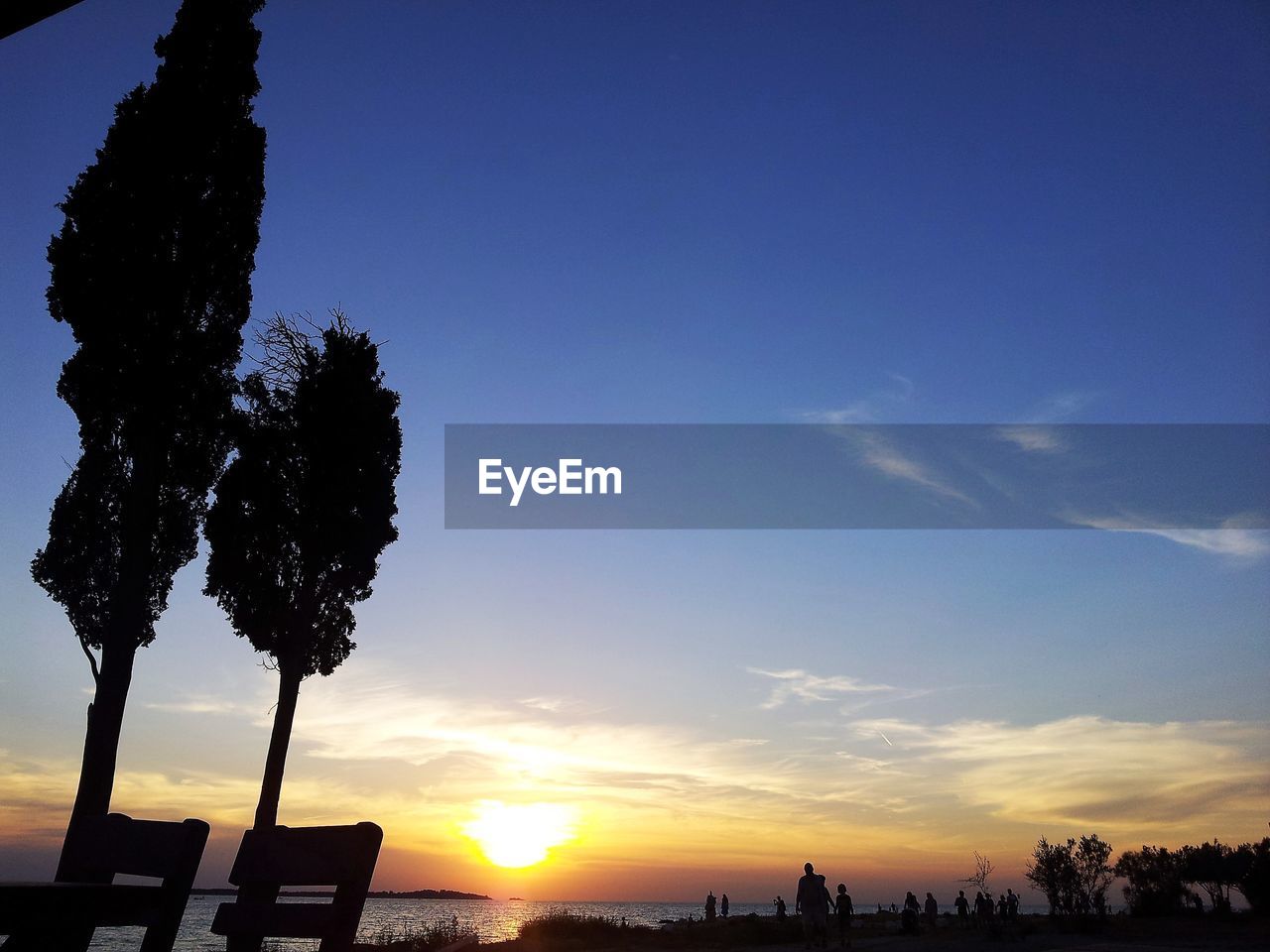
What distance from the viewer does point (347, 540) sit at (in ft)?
74.2

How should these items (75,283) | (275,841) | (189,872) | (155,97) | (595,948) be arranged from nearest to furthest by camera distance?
1. (189,872)
2. (275,841)
3. (75,283)
4. (155,97)
5. (595,948)

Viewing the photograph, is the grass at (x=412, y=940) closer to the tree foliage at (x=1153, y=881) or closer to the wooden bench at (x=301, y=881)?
the wooden bench at (x=301, y=881)

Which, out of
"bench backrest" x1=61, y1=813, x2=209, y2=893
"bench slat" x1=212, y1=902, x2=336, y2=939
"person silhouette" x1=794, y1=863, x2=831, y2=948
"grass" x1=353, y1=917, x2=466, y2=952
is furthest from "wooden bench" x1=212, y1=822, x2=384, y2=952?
"person silhouette" x1=794, y1=863, x2=831, y2=948

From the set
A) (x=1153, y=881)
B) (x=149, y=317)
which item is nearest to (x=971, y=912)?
(x=1153, y=881)

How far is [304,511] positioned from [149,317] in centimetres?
565

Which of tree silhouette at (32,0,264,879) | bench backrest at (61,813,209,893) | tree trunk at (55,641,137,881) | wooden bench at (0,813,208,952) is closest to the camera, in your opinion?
wooden bench at (0,813,208,952)

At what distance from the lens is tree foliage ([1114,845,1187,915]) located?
4250cm

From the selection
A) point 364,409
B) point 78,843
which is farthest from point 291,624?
point 78,843

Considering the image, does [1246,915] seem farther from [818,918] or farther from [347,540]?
[347,540]

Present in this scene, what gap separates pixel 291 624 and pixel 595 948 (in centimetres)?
1080

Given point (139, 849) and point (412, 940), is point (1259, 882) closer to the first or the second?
point (412, 940)

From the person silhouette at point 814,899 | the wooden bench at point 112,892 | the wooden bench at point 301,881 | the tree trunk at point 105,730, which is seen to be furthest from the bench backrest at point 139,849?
the person silhouette at point 814,899

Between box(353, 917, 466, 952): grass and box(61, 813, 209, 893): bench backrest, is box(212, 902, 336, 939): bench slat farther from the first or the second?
box(353, 917, 466, 952): grass

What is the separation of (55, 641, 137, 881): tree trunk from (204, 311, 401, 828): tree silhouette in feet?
15.6
